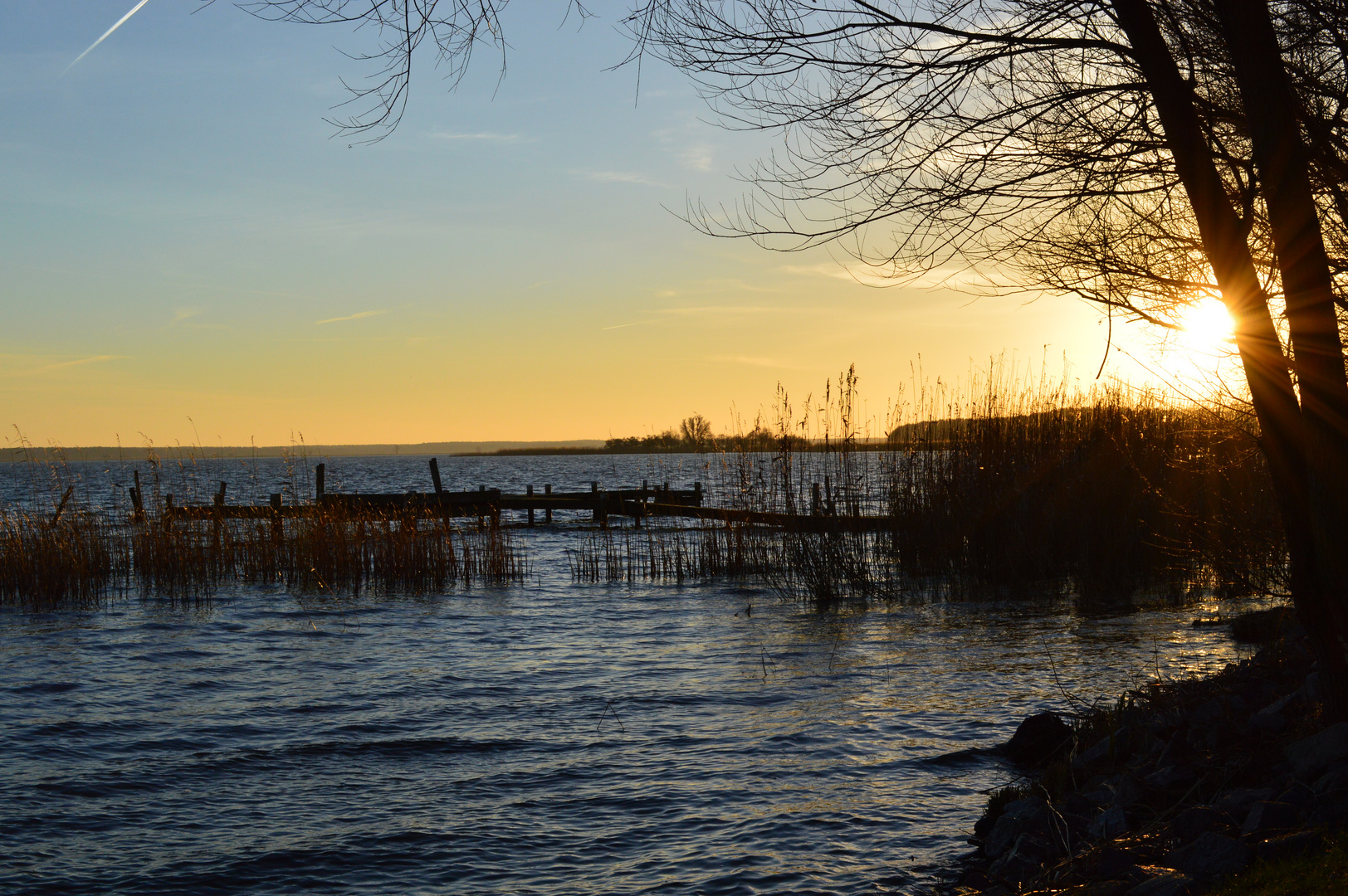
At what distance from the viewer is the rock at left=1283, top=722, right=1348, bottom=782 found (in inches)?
140

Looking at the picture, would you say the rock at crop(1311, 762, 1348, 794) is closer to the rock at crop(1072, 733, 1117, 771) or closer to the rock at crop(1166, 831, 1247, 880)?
the rock at crop(1166, 831, 1247, 880)

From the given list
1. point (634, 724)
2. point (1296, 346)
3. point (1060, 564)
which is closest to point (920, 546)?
point (1060, 564)

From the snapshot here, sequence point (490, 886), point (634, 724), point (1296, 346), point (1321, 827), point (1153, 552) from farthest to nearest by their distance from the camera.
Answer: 1. point (1153, 552)
2. point (634, 724)
3. point (490, 886)
4. point (1296, 346)
5. point (1321, 827)

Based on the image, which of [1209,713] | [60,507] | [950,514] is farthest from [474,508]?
[1209,713]

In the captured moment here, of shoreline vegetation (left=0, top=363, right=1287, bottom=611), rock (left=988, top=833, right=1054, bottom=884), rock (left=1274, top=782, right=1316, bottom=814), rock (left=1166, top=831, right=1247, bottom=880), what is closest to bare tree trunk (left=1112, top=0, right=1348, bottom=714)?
rock (left=1274, top=782, right=1316, bottom=814)

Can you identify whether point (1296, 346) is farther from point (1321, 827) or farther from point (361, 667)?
point (361, 667)

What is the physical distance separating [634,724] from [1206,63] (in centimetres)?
509

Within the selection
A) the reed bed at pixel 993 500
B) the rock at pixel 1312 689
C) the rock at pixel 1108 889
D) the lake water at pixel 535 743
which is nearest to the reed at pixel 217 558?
the lake water at pixel 535 743

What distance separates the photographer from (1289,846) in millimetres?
2975

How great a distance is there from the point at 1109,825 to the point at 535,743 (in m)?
3.52

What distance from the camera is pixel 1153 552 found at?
11.3 meters

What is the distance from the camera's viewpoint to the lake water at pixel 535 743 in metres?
4.32

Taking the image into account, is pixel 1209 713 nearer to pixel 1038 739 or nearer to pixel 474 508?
pixel 1038 739

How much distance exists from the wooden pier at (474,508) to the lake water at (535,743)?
3.83ft
